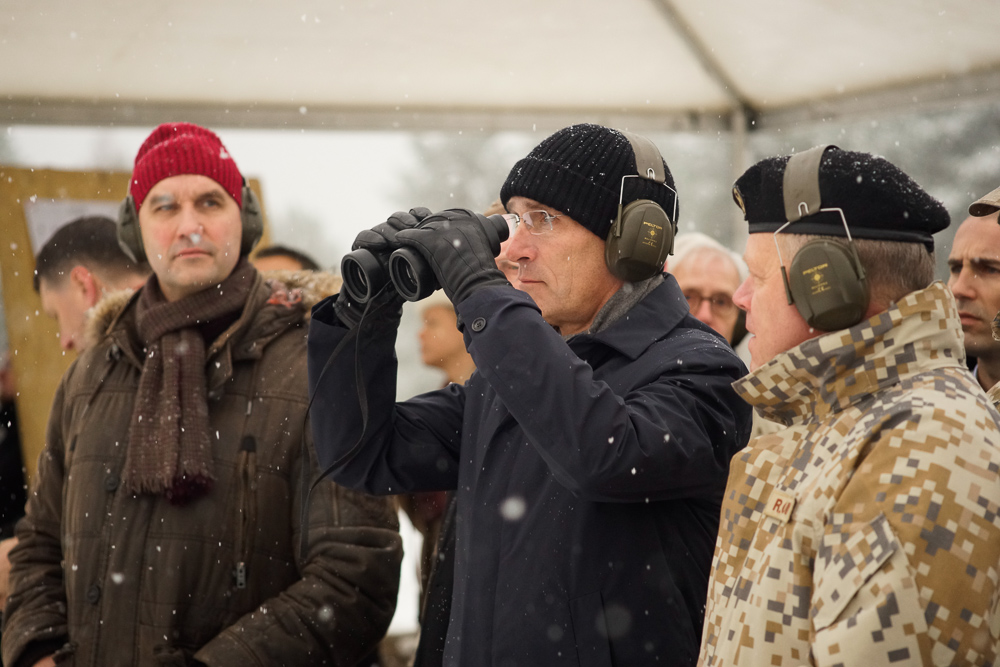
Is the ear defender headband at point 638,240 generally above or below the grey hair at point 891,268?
above

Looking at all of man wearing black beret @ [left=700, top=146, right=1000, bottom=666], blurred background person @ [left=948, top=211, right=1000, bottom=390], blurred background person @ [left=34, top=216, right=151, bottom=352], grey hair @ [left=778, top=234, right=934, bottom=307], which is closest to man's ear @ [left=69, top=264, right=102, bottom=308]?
blurred background person @ [left=34, top=216, right=151, bottom=352]

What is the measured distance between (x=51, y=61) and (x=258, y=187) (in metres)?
1.26

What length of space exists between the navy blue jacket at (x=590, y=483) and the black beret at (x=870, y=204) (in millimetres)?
476

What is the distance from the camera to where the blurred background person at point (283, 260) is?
5023 millimetres

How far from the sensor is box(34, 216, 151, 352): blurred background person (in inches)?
180

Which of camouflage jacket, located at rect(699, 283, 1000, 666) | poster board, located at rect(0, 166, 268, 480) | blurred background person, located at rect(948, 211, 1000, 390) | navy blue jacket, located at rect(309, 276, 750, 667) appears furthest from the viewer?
poster board, located at rect(0, 166, 268, 480)

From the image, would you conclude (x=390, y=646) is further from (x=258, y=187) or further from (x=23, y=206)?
(x=23, y=206)

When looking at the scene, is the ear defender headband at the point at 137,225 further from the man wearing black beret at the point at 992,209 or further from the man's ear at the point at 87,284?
the man wearing black beret at the point at 992,209

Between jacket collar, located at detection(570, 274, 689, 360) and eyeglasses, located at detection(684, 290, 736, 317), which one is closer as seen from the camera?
jacket collar, located at detection(570, 274, 689, 360)

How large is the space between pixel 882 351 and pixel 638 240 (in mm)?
699

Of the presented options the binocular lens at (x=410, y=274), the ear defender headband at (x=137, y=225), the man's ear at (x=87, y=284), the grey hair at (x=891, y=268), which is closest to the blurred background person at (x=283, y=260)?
the man's ear at (x=87, y=284)

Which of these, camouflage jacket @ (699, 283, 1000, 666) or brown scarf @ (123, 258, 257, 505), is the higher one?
brown scarf @ (123, 258, 257, 505)

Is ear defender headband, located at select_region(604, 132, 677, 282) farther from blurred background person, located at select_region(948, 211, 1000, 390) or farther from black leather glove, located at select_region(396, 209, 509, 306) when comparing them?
blurred background person, located at select_region(948, 211, 1000, 390)

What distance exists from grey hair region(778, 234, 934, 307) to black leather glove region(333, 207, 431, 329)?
0.96m
